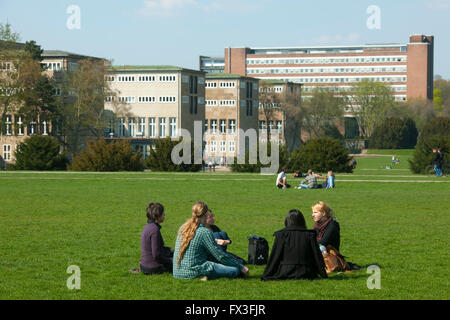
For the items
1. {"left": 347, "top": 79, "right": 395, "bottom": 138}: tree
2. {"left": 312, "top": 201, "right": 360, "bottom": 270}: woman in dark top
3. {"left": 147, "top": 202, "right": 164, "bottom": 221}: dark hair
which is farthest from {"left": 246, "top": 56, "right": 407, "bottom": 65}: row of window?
{"left": 147, "top": 202, "right": 164, "bottom": 221}: dark hair

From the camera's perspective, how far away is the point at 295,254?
39.4ft

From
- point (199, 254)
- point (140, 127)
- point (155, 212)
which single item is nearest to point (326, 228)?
point (199, 254)

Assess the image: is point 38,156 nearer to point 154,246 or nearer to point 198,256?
point 154,246

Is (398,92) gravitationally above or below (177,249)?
above

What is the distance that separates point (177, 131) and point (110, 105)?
356 inches

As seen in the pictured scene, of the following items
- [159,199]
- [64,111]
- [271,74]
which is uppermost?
[271,74]

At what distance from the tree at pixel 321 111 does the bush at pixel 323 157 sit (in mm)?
68797

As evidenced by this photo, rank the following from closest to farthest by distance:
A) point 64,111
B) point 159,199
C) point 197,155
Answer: point 159,199 → point 197,155 → point 64,111

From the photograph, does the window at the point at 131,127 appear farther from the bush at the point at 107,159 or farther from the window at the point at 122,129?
the bush at the point at 107,159

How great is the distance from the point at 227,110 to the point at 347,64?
8518 cm

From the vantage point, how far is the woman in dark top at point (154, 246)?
12.5 m

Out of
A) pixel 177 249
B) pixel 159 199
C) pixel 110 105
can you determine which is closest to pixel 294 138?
pixel 110 105

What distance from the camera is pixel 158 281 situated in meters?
12.1
